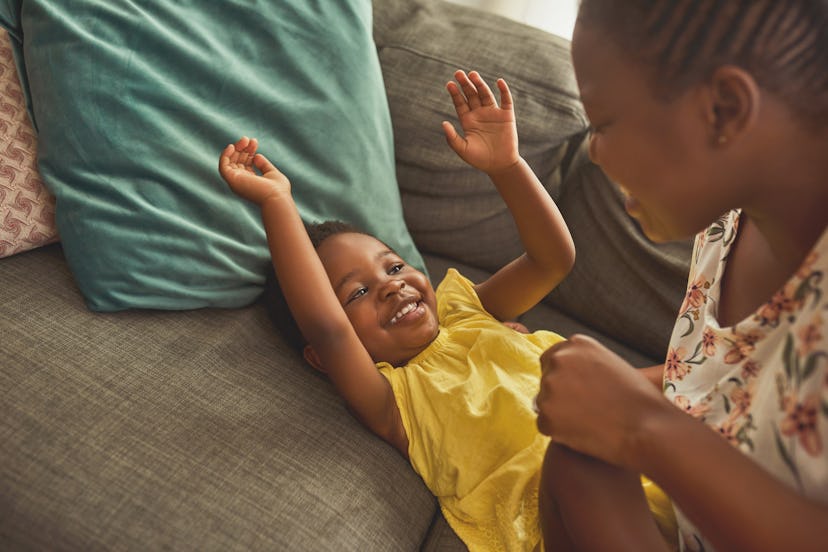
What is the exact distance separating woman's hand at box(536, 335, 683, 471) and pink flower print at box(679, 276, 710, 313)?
0.26 m

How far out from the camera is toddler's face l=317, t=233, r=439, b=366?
123 centimetres

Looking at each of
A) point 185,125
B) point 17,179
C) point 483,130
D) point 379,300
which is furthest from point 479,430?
point 17,179

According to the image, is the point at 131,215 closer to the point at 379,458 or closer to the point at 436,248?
the point at 379,458

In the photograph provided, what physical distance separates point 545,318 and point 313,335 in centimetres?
73

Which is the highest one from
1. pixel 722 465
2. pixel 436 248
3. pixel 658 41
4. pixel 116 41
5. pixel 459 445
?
pixel 658 41

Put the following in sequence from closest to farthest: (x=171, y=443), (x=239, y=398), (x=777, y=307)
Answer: (x=777, y=307)
(x=171, y=443)
(x=239, y=398)

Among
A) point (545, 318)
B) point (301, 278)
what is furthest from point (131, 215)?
point (545, 318)

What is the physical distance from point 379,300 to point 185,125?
1.53 ft

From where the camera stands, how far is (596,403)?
0.78 metres

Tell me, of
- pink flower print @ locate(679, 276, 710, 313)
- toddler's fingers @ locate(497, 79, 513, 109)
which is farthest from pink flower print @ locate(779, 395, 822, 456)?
toddler's fingers @ locate(497, 79, 513, 109)

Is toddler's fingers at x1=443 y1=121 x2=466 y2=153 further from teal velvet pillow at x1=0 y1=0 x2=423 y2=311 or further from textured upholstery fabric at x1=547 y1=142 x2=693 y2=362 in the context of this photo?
textured upholstery fabric at x1=547 y1=142 x2=693 y2=362

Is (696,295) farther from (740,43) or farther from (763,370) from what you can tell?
(740,43)

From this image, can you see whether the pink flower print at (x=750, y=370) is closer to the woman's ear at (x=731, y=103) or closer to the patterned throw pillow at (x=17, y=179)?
the woman's ear at (x=731, y=103)

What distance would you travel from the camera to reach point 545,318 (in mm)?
1648
